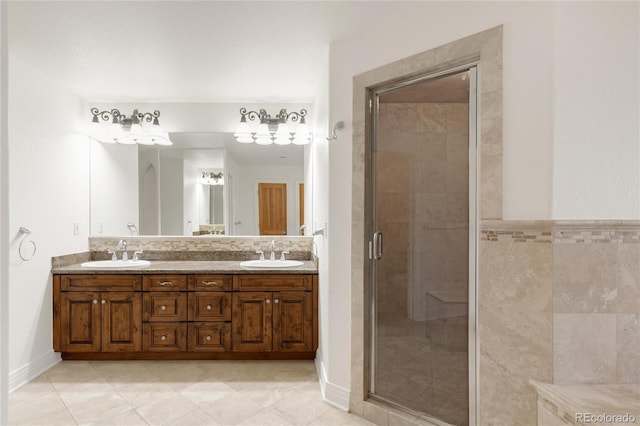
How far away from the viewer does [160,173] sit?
3.60 metres

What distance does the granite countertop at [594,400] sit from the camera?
4.44 feet

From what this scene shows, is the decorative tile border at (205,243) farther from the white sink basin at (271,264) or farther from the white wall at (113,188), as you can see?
the white sink basin at (271,264)

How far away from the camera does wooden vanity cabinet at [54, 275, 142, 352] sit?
293 cm

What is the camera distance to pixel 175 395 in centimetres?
246

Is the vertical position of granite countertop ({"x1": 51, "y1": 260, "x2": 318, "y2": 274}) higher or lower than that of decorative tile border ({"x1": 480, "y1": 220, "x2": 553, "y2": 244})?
lower

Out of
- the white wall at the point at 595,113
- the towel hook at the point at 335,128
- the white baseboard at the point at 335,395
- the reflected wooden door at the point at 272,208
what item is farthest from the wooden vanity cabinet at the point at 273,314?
the white wall at the point at 595,113

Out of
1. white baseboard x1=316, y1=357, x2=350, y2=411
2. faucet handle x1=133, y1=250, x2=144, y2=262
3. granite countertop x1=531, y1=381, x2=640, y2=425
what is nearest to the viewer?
granite countertop x1=531, y1=381, x2=640, y2=425

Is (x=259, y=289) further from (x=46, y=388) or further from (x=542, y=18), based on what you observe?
(x=542, y=18)

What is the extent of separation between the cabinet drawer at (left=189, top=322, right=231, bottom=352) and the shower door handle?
4.88 ft

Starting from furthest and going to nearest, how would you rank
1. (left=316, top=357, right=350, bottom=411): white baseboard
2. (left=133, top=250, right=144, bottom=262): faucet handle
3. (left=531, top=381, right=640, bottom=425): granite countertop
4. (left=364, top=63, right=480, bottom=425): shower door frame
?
(left=133, top=250, right=144, bottom=262): faucet handle → (left=316, top=357, right=350, bottom=411): white baseboard → (left=364, top=63, right=480, bottom=425): shower door frame → (left=531, top=381, right=640, bottom=425): granite countertop

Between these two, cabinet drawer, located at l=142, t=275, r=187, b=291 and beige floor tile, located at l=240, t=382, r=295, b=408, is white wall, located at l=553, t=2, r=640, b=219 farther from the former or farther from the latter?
cabinet drawer, located at l=142, t=275, r=187, b=291

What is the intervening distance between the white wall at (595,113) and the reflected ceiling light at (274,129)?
2291 mm

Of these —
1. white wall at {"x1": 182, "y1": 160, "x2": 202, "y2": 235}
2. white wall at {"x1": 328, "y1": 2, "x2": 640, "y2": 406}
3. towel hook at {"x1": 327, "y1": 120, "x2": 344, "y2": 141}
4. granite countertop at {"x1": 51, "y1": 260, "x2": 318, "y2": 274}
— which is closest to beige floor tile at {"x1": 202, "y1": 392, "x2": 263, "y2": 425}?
granite countertop at {"x1": 51, "y1": 260, "x2": 318, "y2": 274}

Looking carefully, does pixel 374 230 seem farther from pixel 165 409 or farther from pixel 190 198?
pixel 190 198
